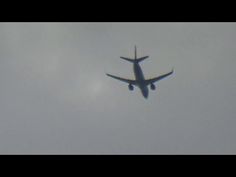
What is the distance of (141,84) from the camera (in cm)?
9731

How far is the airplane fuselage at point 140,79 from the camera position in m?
96.4

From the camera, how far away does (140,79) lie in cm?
9662

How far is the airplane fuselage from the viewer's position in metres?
96.4
